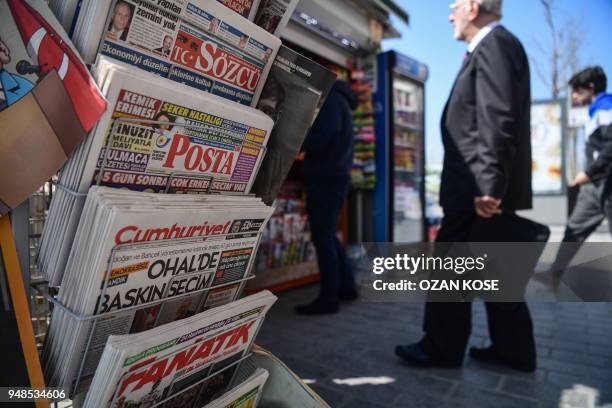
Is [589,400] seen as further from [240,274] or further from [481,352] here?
[240,274]

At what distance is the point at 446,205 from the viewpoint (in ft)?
7.08

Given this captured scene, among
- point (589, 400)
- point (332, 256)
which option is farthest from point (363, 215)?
point (589, 400)

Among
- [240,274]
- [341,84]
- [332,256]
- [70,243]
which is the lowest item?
[332,256]

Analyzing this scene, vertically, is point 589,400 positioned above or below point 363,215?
below

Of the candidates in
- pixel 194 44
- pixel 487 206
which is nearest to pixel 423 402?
pixel 487 206

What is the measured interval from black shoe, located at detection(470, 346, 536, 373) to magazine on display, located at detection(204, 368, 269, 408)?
1.57 meters

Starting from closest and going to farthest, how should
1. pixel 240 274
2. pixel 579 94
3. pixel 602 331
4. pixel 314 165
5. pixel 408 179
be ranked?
pixel 240 274 < pixel 602 331 < pixel 314 165 < pixel 579 94 < pixel 408 179

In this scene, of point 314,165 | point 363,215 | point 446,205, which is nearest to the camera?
point 446,205

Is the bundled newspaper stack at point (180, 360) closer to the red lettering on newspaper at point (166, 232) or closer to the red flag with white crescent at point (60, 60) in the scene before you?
the red lettering on newspaper at point (166, 232)

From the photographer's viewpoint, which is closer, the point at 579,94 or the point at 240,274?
the point at 240,274

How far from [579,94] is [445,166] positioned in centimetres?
257

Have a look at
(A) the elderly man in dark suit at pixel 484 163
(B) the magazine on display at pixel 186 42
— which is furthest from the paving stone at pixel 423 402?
(B) the magazine on display at pixel 186 42

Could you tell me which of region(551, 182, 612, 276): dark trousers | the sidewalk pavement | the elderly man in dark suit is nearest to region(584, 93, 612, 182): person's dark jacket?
region(551, 182, 612, 276): dark trousers

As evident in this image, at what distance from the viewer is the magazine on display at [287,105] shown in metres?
1.06
